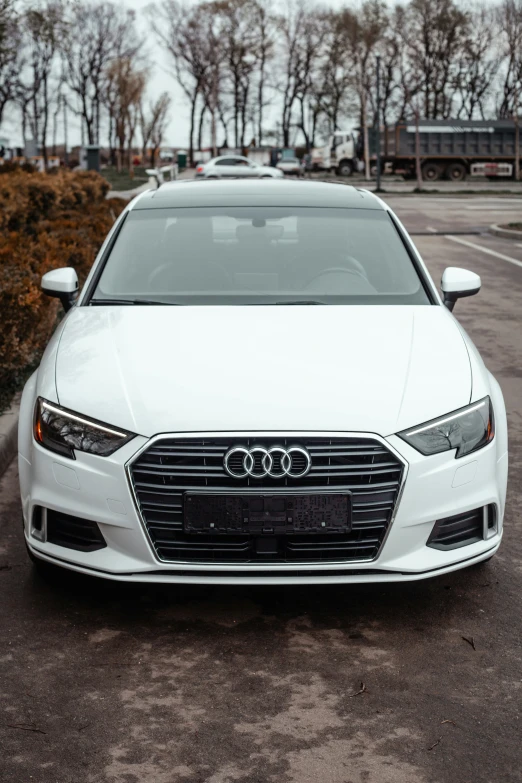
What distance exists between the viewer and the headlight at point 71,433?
11.5 ft

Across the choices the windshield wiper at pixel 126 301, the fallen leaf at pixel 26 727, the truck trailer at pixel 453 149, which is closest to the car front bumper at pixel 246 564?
the fallen leaf at pixel 26 727

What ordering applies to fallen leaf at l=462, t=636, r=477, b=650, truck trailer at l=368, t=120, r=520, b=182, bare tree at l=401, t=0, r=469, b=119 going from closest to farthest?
fallen leaf at l=462, t=636, r=477, b=650, truck trailer at l=368, t=120, r=520, b=182, bare tree at l=401, t=0, r=469, b=119

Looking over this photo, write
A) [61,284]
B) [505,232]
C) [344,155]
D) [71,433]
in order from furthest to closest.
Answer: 1. [344,155]
2. [505,232]
3. [61,284]
4. [71,433]

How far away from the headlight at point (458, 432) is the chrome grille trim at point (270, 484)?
0.11 meters

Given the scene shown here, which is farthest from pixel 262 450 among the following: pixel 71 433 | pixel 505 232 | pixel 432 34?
pixel 432 34

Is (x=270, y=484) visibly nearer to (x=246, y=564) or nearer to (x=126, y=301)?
(x=246, y=564)

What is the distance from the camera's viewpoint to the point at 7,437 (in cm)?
591

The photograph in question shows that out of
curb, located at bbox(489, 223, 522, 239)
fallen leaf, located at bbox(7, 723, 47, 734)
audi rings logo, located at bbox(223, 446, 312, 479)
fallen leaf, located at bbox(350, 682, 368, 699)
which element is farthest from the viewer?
curb, located at bbox(489, 223, 522, 239)

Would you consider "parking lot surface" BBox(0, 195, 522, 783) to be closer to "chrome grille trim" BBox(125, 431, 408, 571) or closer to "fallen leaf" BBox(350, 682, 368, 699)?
"fallen leaf" BBox(350, 682, 368, 699)

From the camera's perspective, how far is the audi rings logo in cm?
338

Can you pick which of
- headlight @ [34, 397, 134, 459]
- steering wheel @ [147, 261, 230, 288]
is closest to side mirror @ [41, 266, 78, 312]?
steering wheel @ [147, 261, 230, 288]

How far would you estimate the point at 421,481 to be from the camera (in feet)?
11.4

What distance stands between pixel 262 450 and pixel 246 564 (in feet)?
1.29

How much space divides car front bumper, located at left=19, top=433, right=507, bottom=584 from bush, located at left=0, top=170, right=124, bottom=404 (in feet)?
11.1
